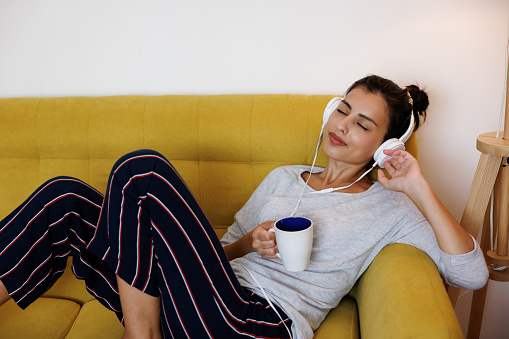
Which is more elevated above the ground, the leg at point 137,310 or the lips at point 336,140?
the lips at point 336,140

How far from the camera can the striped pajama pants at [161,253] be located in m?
1.08

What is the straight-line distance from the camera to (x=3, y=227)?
1246 mm

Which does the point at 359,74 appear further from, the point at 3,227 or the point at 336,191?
the point at 3,227

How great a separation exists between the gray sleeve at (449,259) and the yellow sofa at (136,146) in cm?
24

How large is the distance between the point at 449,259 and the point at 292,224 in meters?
0.41

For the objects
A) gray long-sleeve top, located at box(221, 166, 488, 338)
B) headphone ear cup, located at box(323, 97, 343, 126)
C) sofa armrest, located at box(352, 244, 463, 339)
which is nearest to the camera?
sofa armrest, located at box(352, 244, 463, 339)

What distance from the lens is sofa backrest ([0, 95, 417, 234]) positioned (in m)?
1.63

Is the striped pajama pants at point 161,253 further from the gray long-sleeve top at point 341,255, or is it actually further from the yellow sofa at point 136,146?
the yellow sofa at point 136,146

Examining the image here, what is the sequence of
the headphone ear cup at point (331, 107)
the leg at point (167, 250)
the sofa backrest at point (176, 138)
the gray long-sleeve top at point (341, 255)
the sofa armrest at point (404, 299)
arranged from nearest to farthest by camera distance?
the sofa armrest at point (404, 299) < the leg at point (167, 250) < the gray long-sleeve top at point (341, 255) < the headphone ear cup at point (331, 107) < the sofa backrest at point (176, 138)

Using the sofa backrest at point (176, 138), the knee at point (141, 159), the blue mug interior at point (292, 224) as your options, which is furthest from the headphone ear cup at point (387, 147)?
the knee at point (141, 159)

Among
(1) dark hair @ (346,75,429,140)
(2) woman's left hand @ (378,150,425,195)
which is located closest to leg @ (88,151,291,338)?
(2) woman's left hand @ (378,150,425,195)

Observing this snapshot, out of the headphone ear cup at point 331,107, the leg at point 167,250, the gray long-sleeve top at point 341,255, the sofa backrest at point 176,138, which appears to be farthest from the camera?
the sofa backrest at point 176,138

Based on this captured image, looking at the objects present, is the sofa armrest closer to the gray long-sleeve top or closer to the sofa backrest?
the gray long-sleeve top

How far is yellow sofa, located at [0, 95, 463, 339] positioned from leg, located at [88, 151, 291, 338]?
37 centimetres
